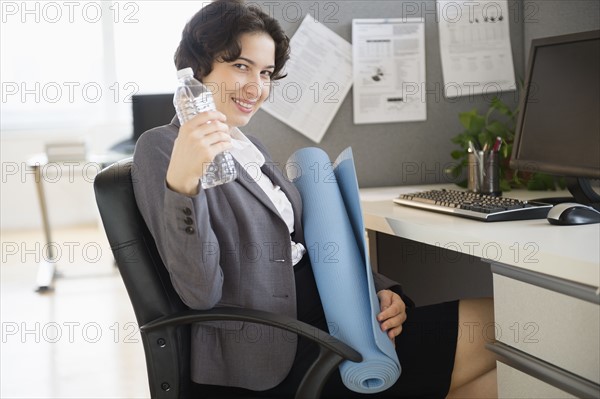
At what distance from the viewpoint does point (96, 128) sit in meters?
6.92

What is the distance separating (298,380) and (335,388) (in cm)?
7

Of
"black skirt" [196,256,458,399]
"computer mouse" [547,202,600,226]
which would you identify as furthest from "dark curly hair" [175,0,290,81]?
"computer mouse" [547,202,600,226]

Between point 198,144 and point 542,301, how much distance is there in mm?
585

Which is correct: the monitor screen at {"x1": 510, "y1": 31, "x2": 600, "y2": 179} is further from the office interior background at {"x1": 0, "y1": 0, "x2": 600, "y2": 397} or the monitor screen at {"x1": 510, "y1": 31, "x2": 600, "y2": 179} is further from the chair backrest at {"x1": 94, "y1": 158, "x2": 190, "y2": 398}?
the chair backrest at {"x1": 94, "y1": 158, "x2": 190, "y2": 398}

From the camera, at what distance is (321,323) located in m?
1.56

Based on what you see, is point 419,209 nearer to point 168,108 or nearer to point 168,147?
point 168,147

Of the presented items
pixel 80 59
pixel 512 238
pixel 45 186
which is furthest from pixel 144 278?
pixel 80 59

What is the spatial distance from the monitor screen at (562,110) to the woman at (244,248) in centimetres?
42

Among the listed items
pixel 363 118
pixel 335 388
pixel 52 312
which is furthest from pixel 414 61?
pixel 52 312

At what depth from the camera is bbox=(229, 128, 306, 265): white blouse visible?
5.15ft

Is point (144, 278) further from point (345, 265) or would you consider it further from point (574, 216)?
point (574, 216)

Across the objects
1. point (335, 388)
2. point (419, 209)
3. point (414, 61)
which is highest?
point (414, 61)

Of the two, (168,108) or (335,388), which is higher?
(168,108)

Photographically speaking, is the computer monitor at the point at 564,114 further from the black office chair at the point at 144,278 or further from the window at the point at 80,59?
the window at the point at 80,59
